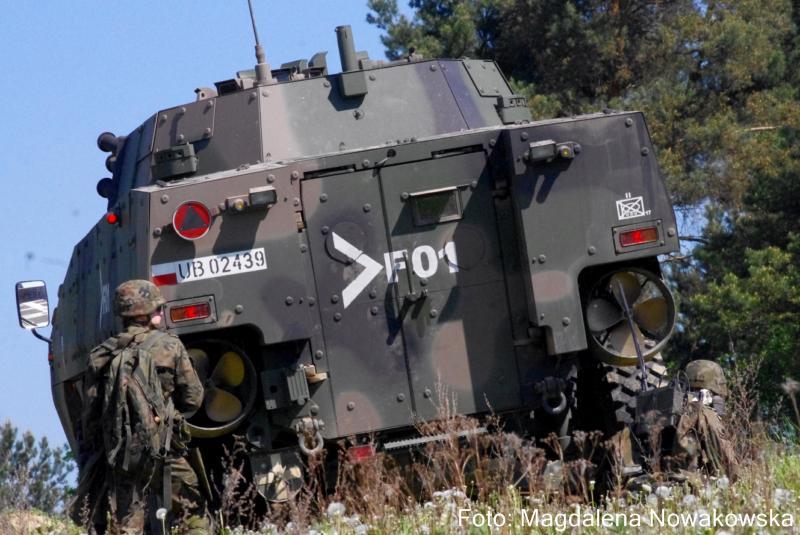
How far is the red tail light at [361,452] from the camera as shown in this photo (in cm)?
762

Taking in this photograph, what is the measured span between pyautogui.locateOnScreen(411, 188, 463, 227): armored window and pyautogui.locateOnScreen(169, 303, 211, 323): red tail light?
116 centimetres

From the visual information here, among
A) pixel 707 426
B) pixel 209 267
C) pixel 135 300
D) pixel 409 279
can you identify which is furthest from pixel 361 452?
pixel 707 426

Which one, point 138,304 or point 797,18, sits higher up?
point 797,18

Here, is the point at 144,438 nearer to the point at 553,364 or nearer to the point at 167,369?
the point at 167,369

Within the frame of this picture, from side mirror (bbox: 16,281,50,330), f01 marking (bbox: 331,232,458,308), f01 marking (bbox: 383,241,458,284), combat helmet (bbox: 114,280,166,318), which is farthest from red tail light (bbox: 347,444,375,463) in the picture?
side mirror (bbox: 16,281,50,330)

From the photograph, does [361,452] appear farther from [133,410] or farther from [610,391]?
[610,391]

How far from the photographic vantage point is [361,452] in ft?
25.2

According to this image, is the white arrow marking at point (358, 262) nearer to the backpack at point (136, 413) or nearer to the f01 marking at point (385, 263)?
the f01 marking at point (385, 263)

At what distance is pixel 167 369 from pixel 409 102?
273 cm

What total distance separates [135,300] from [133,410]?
1.70ft

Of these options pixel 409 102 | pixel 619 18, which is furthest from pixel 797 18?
pixel 409 102

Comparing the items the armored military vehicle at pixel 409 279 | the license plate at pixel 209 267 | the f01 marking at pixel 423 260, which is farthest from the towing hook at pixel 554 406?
the license plate at pixel 209 267

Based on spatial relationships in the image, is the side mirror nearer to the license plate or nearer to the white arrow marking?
the license plate

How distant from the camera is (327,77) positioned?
359 inches
